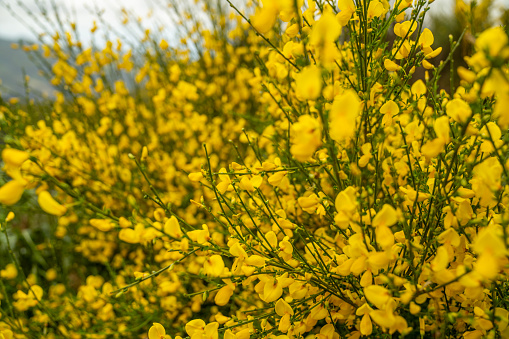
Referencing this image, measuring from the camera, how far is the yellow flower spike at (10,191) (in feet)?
2.01

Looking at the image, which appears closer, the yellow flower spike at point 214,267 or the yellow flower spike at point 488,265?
the yellow flower spike at point 488,265

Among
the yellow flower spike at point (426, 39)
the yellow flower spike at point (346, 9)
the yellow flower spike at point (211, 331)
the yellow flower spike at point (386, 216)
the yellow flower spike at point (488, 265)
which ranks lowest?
the yellow flower spike at point (211, 331)

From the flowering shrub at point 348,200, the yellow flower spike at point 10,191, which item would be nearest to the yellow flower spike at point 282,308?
the flowering shrub at point 348,200

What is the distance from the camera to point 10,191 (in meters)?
0.62

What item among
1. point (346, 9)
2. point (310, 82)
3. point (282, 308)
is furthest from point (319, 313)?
point (346, 9)

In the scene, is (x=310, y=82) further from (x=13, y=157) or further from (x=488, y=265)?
(x=13, y=157)

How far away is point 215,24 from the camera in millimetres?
3508

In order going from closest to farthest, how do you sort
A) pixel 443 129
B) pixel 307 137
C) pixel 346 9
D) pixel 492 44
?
pixel 492 44 → pixel 307 137 → pixel 443 129 → pixel 346 9

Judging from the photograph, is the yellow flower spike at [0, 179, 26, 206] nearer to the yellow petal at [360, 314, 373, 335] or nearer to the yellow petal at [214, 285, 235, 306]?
the yellow petal at [214, 285, 235, 306]

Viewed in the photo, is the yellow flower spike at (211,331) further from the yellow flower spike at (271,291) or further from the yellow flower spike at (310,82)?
the yellow flower spike at (310,82)

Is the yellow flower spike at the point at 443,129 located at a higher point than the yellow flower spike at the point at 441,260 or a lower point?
higher

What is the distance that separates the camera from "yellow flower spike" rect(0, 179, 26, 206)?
0.61 m

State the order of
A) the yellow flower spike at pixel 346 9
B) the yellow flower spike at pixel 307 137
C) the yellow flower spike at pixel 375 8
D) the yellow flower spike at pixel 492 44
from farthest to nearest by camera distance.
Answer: the yellow flower spike at pixel 375 8, the yellow flower spike at pixel 346 9, the yellow flower spike at pixel 307 137, the yellow flower spike at pixel 492 44

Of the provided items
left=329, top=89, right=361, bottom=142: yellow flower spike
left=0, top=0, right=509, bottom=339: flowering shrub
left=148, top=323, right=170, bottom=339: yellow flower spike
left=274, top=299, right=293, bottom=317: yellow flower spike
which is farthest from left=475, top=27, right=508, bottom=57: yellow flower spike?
left=148, top=323, right=170, bottom=339: yellow flower spike
